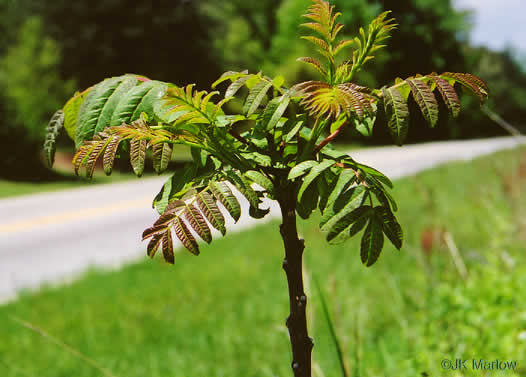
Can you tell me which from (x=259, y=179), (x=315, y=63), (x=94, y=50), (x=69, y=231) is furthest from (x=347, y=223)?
(x=94, y=50)

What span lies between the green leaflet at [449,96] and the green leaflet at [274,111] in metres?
0.24

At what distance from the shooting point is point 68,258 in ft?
24.8

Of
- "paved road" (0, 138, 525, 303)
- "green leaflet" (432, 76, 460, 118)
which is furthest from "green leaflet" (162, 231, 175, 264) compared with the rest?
"paved road" (0, 138, 525, 303)

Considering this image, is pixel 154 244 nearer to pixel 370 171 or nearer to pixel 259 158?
pixel 259 158

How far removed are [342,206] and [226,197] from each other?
179 millimetres

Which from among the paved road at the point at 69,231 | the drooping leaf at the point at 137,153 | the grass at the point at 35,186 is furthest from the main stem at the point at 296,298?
the grass at the point at 35,186

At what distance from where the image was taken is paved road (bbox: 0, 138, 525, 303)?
6.84 m

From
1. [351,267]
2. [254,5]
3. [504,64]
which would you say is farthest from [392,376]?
[504,64]

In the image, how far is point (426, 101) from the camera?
0.71m

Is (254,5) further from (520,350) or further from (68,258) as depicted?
(520,350)

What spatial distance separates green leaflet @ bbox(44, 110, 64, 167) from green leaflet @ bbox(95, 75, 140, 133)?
0.09 meters

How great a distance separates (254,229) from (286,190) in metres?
6.69

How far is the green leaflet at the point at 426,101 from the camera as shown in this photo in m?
0.70

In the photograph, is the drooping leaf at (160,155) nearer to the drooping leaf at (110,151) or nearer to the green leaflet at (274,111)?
the drooping leaf at (110,151)
